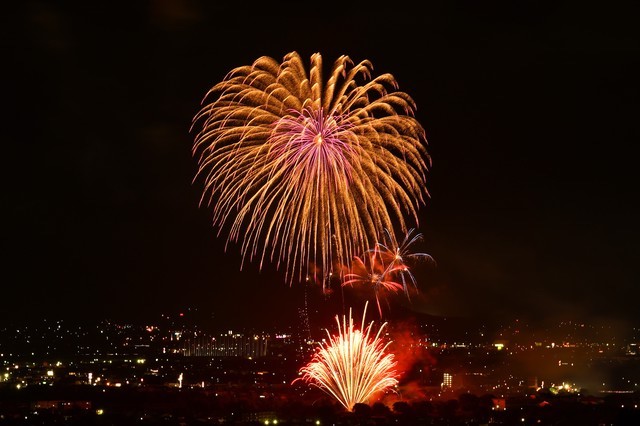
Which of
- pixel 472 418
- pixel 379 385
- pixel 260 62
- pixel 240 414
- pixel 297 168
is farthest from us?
pixel 240 414

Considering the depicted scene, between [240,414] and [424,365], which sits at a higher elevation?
[424,365]

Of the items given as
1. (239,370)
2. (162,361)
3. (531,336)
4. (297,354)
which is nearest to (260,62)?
(239,370)

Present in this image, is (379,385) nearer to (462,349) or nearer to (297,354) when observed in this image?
(297,354)

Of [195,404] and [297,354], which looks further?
[297,354]

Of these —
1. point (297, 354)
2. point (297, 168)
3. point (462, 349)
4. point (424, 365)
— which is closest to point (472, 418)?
point (297, 168)

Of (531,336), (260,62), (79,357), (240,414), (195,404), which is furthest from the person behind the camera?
(531,336)

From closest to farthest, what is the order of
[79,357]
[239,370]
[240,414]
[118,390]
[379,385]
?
1. [379,385]
2. [240,414]
3. [118,390]
4. [239,370]
5. [79,357]

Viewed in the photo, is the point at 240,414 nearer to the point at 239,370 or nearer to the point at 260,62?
the point at 260,62

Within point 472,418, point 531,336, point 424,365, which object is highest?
point 531,336

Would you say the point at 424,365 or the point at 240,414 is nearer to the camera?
the point at 240,414
